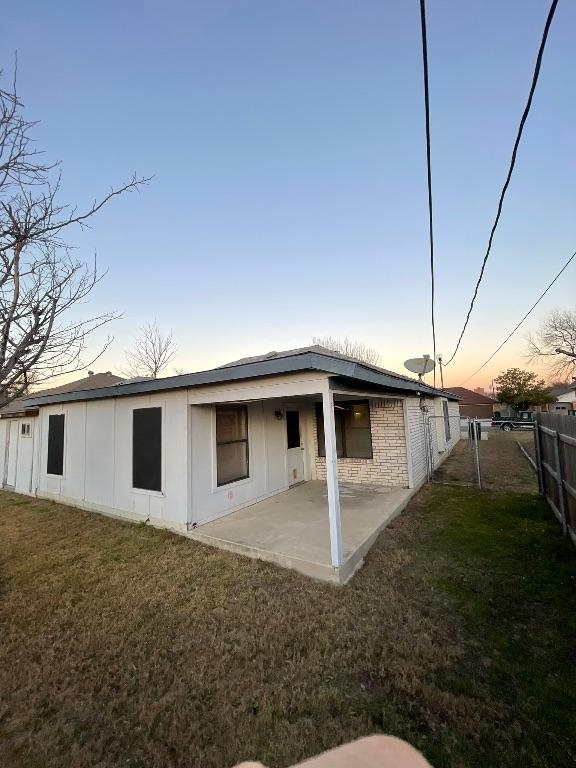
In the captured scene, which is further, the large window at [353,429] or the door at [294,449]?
the large window at [353,429]

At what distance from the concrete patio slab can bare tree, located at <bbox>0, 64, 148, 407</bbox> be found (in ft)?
10.5

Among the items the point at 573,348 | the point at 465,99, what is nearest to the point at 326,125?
the point at 465,99

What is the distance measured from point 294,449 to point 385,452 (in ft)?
7.25

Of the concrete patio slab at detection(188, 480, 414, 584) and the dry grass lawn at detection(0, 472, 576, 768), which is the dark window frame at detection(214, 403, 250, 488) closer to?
the concrete patio slab at detection(188, 480, 414, 584)

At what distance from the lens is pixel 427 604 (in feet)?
10.6

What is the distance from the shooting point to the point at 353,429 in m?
8.39

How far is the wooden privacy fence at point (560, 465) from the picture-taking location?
4352 mm

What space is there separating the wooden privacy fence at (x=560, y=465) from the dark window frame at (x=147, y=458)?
6026 mm

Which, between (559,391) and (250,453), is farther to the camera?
(559,391)

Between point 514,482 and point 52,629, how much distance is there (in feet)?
30.5

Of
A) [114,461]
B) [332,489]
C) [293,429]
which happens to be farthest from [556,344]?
[114,461]

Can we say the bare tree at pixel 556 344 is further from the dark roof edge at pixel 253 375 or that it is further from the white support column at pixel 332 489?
the white support column at pixel 332 489

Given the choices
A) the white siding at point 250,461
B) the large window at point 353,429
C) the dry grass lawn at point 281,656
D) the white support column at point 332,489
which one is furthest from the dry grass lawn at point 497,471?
the white support column at point 332,489

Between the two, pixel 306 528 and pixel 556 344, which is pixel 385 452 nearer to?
pixel 306 528
